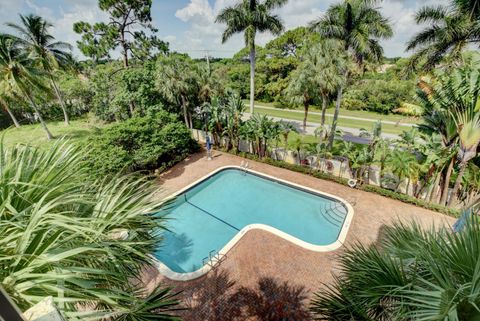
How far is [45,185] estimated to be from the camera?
110 inches

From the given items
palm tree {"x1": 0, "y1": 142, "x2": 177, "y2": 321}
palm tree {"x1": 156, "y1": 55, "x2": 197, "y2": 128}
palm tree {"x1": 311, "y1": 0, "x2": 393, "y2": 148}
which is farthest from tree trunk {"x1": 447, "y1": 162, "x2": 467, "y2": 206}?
palm tree {"x1": 156, "y1": 55, "x2": 197, "y2": 128}

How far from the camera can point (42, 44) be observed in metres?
21.8

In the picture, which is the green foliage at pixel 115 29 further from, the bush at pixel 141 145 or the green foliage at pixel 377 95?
the green foliage at pixel 377 95

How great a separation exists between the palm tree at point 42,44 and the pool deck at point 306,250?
20485 millimetres

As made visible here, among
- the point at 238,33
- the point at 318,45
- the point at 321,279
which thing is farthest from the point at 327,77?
the point at 321,279

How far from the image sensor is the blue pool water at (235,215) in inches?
418

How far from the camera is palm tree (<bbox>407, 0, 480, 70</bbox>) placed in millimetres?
11578

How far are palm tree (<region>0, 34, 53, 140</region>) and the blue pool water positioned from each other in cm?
1514

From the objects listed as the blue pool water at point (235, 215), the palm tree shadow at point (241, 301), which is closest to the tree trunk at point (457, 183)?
the blue pool water at point (235, 215)

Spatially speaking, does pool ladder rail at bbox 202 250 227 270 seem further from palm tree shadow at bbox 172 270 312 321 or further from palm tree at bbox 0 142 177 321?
palm tree at bbox 0 142 177 321

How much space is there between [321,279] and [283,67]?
40.8 metres

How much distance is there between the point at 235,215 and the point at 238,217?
259 millimetres

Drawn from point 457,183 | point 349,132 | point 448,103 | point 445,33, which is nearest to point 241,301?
point 448,103

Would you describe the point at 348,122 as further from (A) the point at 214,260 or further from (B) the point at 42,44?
(B) the point at 42,44
